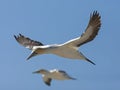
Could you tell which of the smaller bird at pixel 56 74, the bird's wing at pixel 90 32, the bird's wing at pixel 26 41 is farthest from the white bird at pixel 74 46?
the bird's wing at pixel 26 41

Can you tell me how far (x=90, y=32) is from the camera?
25781mm

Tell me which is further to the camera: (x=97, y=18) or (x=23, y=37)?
(x=23, y=37)

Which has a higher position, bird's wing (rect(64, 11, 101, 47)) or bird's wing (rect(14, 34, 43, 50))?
bird's wing (rect(14, 34, 43, 50))

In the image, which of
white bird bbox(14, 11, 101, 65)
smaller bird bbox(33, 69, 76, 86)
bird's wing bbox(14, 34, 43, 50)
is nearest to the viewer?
white bird bbox(14, 11, 101, 65)

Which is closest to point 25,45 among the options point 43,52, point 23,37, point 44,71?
point 23,37

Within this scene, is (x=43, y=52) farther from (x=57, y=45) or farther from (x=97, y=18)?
(x=97, y=18)

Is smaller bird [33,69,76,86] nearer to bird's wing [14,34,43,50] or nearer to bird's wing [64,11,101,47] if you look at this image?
bird's wing [64,11,101,47]

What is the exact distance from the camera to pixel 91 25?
25516 mm

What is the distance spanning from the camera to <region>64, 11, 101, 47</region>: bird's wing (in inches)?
995

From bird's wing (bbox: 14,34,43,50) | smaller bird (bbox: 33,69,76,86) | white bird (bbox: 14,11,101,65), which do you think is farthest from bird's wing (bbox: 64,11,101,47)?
bird's wing (bbox: 14,34,43,50)

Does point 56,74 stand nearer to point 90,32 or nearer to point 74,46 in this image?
point 74,46

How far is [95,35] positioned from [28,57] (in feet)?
10.0

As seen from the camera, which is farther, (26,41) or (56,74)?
(26,41)


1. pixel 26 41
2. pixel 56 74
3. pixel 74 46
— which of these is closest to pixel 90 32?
pixel 74 46
